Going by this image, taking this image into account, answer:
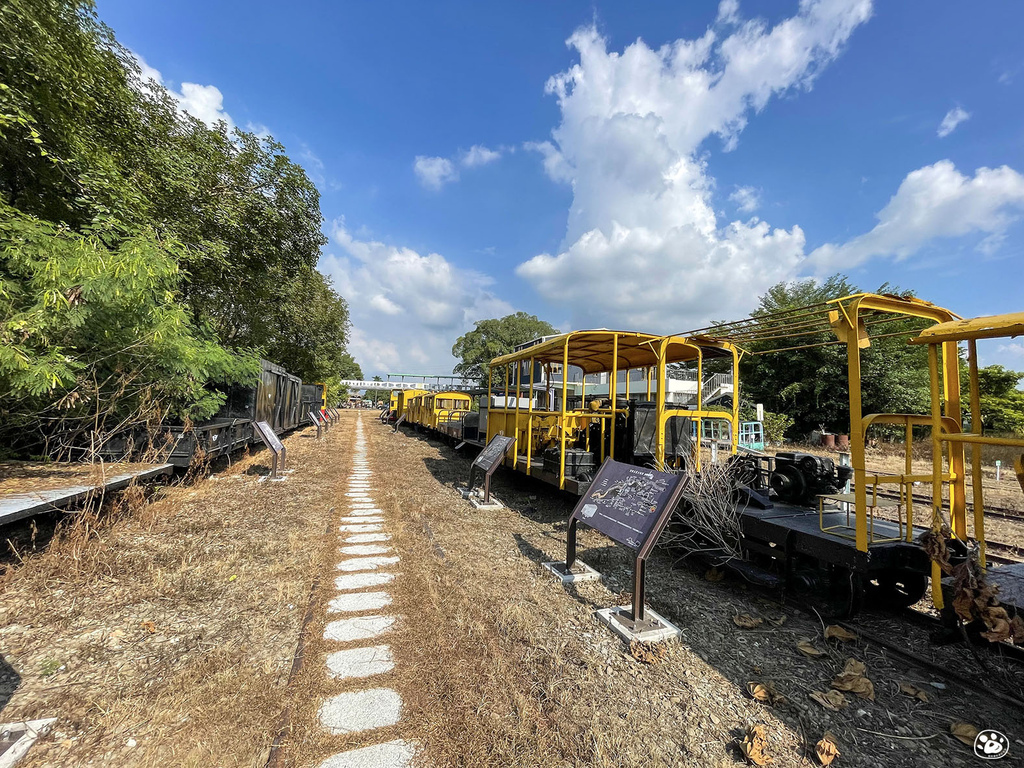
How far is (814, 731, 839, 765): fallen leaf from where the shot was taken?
2.10 metres

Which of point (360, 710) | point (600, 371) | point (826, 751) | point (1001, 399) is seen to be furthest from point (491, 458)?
point (1001, 399)

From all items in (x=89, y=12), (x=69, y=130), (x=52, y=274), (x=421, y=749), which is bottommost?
(x=421, y=749)

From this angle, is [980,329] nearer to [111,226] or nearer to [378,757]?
[378,757]

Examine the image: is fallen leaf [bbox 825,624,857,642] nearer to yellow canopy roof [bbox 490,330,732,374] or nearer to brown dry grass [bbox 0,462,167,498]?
yellow canopy roof [bbox 490,330,732,374]

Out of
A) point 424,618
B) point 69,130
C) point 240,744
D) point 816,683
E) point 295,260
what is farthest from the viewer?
point 295,260

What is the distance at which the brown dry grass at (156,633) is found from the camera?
2096mm

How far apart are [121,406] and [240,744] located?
4.75 metres

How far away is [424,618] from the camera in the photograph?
11.0 feet

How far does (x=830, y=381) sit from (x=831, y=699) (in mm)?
24729

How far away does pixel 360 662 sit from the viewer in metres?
2.77

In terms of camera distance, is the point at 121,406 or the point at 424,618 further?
Result: the point at 121,406

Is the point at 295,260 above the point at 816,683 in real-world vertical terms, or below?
above

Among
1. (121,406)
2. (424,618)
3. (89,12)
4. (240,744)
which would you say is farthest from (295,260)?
(240,744)

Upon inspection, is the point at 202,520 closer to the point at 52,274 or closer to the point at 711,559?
the point at 52,274
